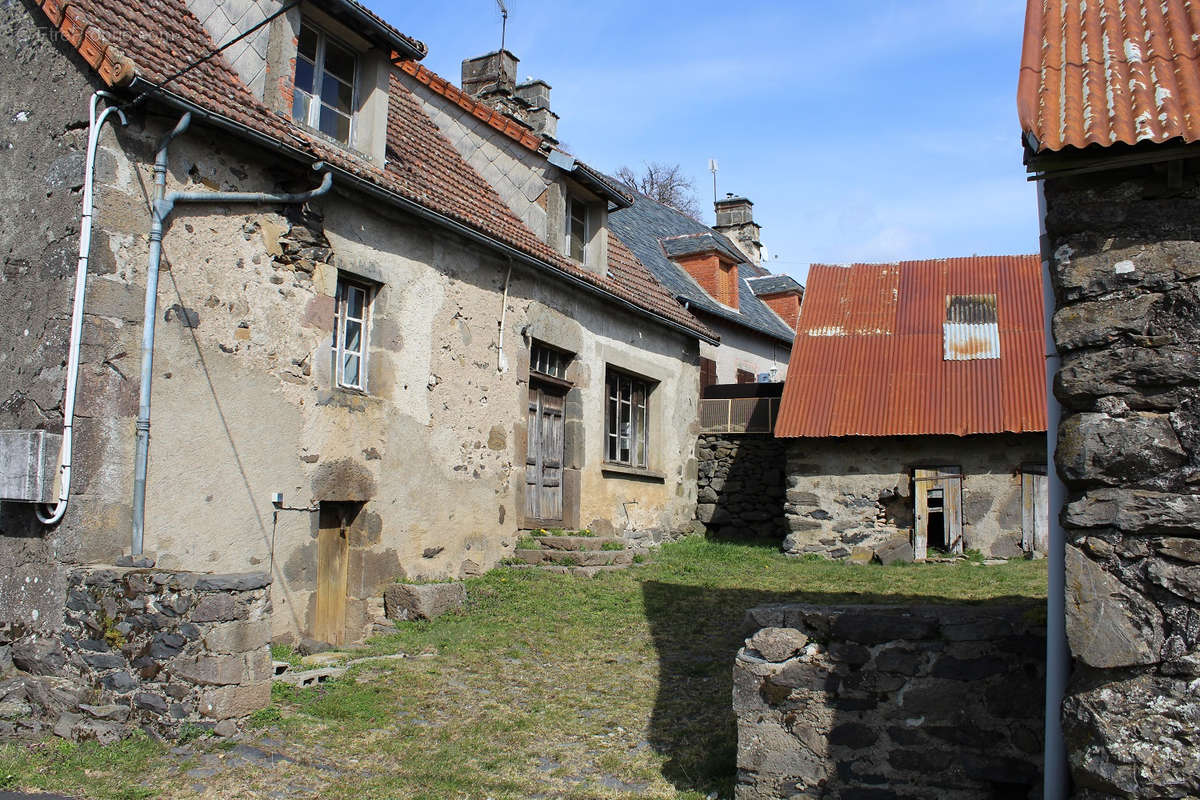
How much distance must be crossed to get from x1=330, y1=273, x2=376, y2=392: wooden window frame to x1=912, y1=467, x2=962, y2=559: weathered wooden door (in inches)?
301

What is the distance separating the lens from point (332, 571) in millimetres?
8773

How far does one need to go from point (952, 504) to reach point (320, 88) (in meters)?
9.29

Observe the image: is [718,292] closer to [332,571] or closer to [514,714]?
[332,571]

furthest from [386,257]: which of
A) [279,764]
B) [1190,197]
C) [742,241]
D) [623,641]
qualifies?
[742,241]

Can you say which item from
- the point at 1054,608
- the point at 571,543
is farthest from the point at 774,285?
the point at 1054,608

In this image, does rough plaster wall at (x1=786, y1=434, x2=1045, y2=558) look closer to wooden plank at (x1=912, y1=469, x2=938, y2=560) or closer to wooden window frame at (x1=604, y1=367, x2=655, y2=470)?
wooden plank at (x1=912, y1=469, x2=938, y2=560)

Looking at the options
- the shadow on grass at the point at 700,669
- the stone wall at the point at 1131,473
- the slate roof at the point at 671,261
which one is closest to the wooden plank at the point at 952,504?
the shadow on grass at the point at 700,669

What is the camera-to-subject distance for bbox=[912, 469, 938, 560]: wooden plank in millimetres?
12695

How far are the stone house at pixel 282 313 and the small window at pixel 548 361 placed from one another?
5 cm

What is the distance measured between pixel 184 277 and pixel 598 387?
6439 millimetres

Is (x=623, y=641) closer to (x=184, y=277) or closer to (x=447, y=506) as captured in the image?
(x=447, y=506)

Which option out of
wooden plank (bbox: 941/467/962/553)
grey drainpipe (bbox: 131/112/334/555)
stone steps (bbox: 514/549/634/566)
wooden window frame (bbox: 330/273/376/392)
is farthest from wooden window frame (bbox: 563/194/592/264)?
grey drainpipe (bbox: 131/112/334/555)

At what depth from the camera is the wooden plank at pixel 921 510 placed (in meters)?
12.7

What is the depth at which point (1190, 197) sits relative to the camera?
3674 mm
